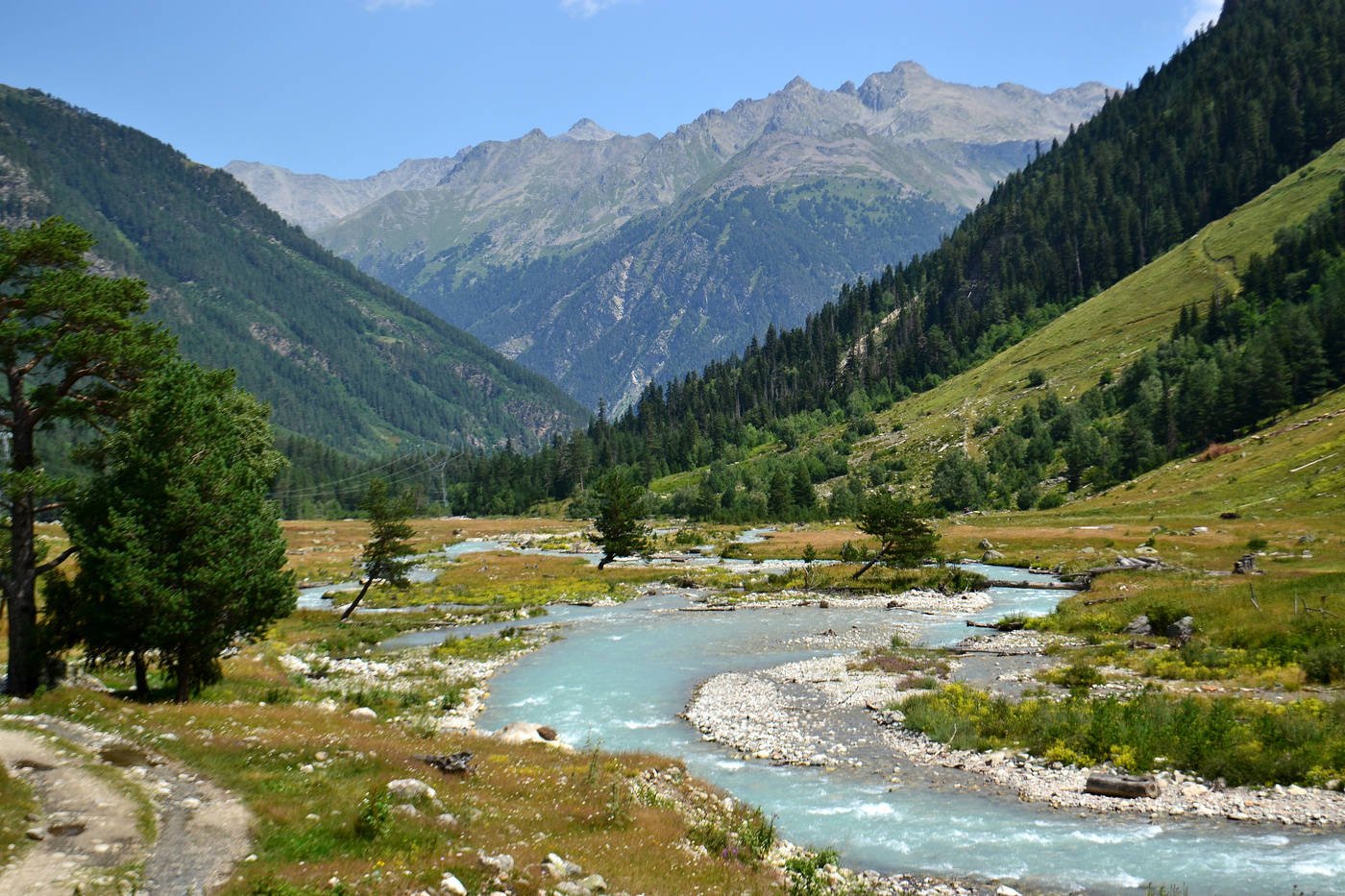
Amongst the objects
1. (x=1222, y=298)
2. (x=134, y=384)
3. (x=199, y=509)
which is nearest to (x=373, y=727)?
(x=199, y=509)

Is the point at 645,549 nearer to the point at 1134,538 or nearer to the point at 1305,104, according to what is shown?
the point at 1134,538

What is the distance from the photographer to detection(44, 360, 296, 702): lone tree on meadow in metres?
23.0

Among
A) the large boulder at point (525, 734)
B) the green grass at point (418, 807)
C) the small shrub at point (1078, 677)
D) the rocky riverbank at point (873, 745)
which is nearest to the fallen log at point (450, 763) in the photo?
the green grass at point (418, 807)

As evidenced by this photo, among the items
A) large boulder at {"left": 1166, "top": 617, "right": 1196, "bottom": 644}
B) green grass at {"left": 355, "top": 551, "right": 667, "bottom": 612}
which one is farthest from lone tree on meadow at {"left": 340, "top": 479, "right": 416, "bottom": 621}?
large boulder at {"left": 1166, "top": 617, "right": 1196, "bottom": 644}

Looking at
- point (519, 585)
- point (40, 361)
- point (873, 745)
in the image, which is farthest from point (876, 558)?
point (40, 361)

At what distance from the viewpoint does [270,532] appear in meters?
26.3

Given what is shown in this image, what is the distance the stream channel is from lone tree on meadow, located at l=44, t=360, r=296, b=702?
12519 millimetres

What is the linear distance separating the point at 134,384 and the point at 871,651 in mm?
36122

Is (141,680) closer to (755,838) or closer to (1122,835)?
(755,838)

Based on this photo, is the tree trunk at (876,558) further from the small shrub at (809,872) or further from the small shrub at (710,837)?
the small shrub at (710,837)

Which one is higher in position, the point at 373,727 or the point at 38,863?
the point at 38,863

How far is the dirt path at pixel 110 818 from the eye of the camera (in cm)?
1199

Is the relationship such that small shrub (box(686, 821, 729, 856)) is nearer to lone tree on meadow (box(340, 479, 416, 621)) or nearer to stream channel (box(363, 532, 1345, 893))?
stream channel (box(363, 532, 1345, 893))

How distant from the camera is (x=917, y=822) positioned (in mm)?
21703
